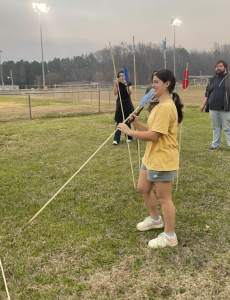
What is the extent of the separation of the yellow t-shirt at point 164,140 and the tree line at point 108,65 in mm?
59817

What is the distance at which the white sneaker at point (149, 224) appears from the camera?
284 cm

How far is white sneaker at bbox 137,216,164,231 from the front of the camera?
2.84 m

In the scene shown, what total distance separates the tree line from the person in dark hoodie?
56.2 meters

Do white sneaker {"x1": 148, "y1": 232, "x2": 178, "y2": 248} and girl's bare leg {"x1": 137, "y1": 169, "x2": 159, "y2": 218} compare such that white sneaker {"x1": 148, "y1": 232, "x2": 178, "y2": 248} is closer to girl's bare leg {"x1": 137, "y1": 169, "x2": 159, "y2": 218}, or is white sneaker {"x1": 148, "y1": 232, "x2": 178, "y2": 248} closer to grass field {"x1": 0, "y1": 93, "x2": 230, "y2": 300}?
grass field {"x1": 0, "y1": 93, "x2": 230, "y2": 300}

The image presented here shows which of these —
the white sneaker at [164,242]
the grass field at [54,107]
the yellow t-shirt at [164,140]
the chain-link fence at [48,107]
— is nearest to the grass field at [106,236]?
the white sneaker at [164,242]

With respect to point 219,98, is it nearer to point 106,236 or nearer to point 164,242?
point 164,242

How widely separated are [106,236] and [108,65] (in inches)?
3083

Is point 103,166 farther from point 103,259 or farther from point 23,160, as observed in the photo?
point 103,259

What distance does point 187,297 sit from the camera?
77.5 inches

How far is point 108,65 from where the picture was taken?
76250 millimetres

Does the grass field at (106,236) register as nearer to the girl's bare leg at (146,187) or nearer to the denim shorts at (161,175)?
the girl's bare leg at (146,187)

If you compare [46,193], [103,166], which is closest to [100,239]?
[46,193]

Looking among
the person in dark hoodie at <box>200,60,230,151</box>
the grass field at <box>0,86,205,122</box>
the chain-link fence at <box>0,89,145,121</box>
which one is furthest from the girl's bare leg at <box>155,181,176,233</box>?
the chain-link fence at <box>0,89,145,121</box>

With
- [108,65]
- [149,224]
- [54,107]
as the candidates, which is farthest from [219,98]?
[108,65]
